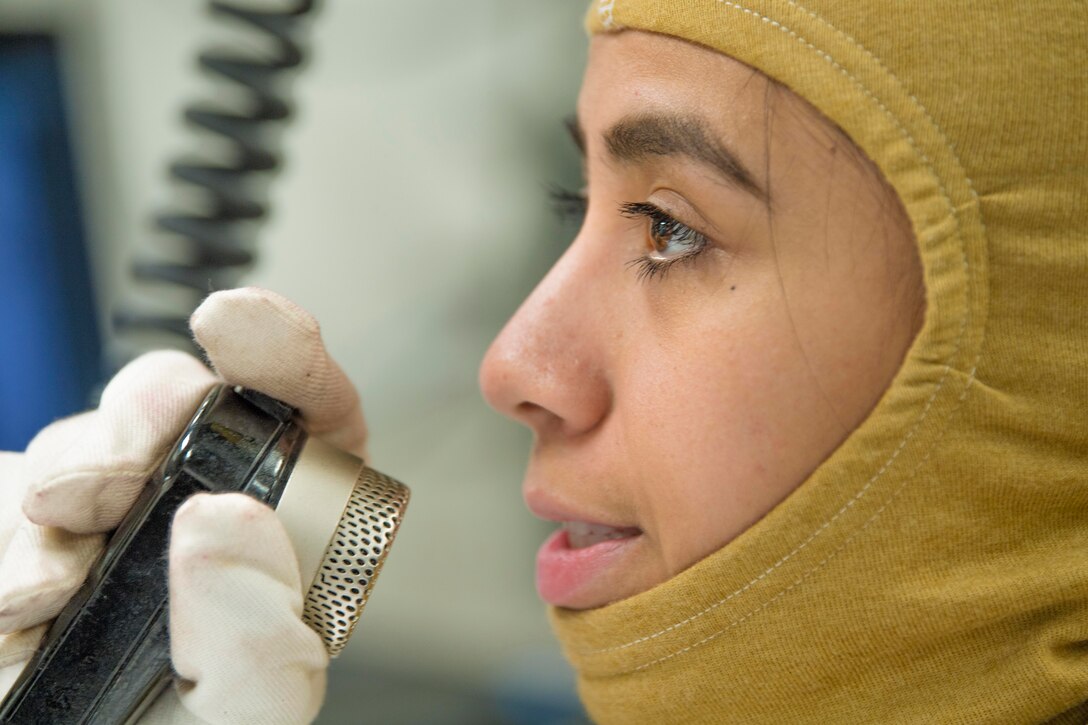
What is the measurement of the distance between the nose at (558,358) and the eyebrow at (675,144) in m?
0.11

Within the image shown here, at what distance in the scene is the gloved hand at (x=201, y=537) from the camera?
730 millimetres

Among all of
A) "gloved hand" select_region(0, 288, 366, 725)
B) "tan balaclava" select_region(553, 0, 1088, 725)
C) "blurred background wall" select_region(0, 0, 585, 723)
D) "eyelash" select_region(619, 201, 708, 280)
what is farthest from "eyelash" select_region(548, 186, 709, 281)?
"blurred background wall" select_region(0, 0, 585, 723)

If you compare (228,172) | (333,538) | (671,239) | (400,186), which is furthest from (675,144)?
(400,186)

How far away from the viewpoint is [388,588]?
2.46 metres

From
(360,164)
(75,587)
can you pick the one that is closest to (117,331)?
(75,587)

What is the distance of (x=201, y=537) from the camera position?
2.36ft

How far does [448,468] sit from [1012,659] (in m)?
1.73

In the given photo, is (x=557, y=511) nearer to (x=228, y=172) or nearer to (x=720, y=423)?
(x=720, y=423)

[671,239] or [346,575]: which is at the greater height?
[671,239]

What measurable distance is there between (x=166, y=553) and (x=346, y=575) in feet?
0.46

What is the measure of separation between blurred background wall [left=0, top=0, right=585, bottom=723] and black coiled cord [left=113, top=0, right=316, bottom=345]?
704 millimetres

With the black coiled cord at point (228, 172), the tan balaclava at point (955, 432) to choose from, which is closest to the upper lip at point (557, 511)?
the tan balaclava at point (955, 432)

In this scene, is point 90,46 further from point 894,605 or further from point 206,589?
point 894,605

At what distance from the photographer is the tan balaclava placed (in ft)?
2.42
